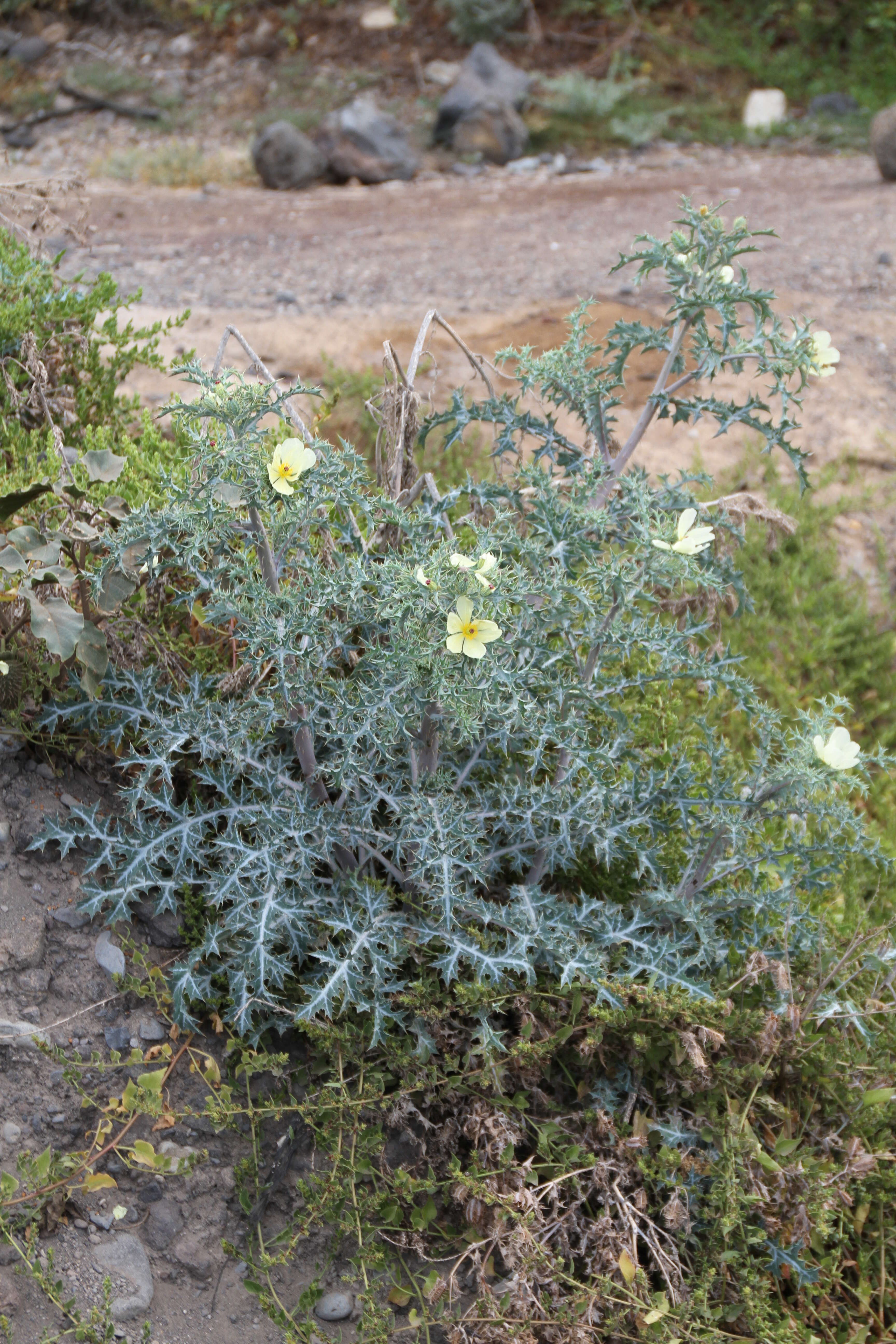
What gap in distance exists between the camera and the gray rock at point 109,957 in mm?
2209

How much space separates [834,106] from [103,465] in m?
10.6

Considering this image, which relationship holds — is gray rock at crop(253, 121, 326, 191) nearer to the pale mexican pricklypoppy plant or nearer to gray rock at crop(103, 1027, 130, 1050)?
the pale mexican pricklypoppy plant

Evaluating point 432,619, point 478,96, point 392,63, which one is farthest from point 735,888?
point 392,63

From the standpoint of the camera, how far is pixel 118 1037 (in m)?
2.15

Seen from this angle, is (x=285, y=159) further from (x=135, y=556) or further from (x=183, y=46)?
(x=135, y=556)

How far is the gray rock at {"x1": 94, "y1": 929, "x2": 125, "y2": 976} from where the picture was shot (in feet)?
7.25

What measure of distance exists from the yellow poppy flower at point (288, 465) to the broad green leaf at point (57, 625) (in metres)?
0.55

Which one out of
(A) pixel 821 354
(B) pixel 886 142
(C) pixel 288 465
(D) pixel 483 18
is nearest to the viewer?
(C) pixel 288 465

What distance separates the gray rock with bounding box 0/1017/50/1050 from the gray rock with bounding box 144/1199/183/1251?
0.40 metres

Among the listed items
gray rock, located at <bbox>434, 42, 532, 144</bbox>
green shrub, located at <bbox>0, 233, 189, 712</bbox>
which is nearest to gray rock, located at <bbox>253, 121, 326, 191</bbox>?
gray rock, located at <bbox>434, 42, 532, 144</bbox>

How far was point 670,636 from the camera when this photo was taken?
2.11 metres

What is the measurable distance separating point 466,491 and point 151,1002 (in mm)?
1385

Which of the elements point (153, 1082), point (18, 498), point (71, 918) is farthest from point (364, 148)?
point (153, 1082)

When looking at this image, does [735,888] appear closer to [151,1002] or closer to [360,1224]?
[360,1224]
